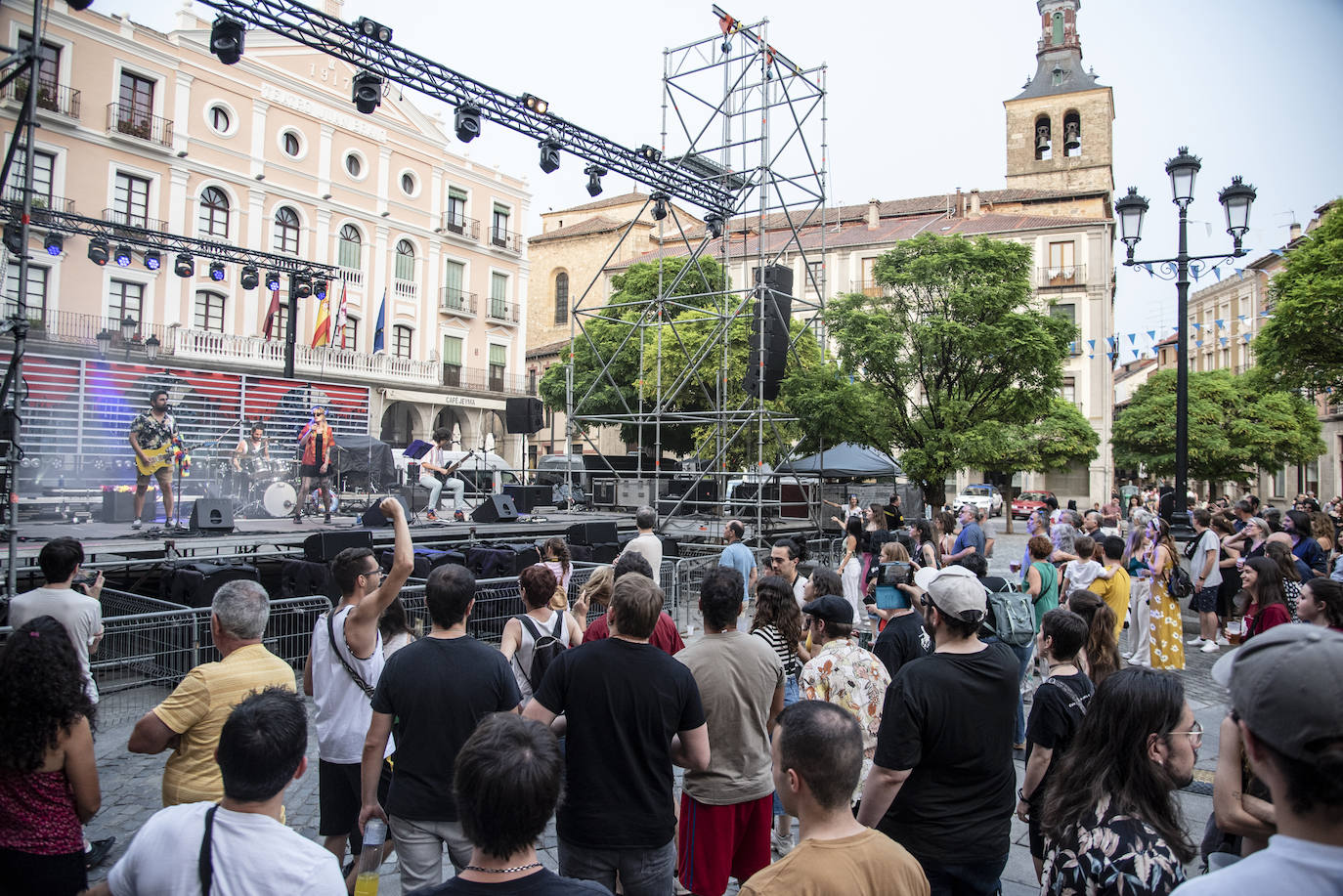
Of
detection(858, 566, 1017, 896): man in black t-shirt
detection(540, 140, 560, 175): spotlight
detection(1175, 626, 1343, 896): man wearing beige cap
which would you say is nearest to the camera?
detection(1175, 626, 1343, 896): man wearing beige cap

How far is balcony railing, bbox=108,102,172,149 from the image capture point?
26.6 metres

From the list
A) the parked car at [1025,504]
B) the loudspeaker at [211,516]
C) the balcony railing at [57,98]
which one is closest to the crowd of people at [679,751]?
the loudspeaker at [211,516]

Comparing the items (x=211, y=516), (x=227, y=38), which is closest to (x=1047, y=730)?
(x=227, y=38)

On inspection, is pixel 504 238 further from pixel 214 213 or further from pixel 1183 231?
pixel 1183 231

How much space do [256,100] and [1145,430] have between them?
135 feet

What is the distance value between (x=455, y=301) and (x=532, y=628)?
36.4 meters

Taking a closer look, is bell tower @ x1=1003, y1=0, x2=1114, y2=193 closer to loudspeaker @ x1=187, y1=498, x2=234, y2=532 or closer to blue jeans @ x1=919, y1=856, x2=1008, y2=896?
Answer: loudspeaker @ x1=187, y1=498, x2=234, y2=532

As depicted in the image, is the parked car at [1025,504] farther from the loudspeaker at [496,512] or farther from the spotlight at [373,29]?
the spotlight at [373,29]

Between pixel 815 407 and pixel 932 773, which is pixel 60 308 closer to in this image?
pixel 815 407

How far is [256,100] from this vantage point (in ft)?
100

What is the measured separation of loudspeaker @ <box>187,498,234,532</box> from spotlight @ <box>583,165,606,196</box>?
25.5ft

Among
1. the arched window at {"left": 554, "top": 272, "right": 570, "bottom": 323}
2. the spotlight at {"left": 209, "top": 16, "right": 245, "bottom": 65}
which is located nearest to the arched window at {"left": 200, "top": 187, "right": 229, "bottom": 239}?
the spotlight at {"left": 209, "top": 16, "right": 245, "bottom": 65}

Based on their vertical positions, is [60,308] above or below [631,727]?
→ above

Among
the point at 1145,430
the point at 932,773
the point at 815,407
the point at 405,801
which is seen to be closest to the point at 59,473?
the point at 815,407
